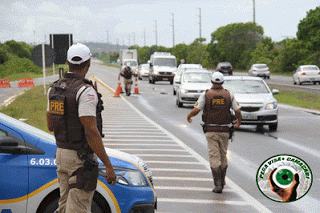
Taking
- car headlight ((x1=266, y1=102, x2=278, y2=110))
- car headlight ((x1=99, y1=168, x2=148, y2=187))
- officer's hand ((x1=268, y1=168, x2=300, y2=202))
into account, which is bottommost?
officer's hand ((x1=268, y1=168, x2=300, y2=202))

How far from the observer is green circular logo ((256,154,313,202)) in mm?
7016

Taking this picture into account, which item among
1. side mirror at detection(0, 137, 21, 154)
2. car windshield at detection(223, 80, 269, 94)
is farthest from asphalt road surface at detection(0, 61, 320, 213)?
side mirror at detection(0, 137, 21, 154)

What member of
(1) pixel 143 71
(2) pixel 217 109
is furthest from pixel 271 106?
(1) pixel 143 71

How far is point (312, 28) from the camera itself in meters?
74.5

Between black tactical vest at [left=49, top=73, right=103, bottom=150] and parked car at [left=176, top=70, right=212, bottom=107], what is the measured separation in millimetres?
21003

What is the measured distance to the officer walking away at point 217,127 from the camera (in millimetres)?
8266

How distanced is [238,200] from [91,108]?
4124mm

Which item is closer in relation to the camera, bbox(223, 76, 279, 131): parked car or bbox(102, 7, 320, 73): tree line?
bbox(223, 76, 279, 131): parked car

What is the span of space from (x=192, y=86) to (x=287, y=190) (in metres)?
18.8

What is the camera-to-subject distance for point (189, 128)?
17656 mm

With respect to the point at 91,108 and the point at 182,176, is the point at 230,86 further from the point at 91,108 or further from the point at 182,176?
the point at 91,108

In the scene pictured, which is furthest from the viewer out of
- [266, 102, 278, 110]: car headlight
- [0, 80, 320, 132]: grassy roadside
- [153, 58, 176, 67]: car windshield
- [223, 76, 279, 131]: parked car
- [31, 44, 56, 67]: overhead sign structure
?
[153, 58, 176, 67]: car windshield

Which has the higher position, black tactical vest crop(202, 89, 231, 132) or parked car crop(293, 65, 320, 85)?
black tactical vest crop(202, 89, 231, 132)

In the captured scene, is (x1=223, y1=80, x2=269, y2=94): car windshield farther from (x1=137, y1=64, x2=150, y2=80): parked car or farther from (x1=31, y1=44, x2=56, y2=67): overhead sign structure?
(x1=137, y1=64, x2=150, y2=80): parked car
